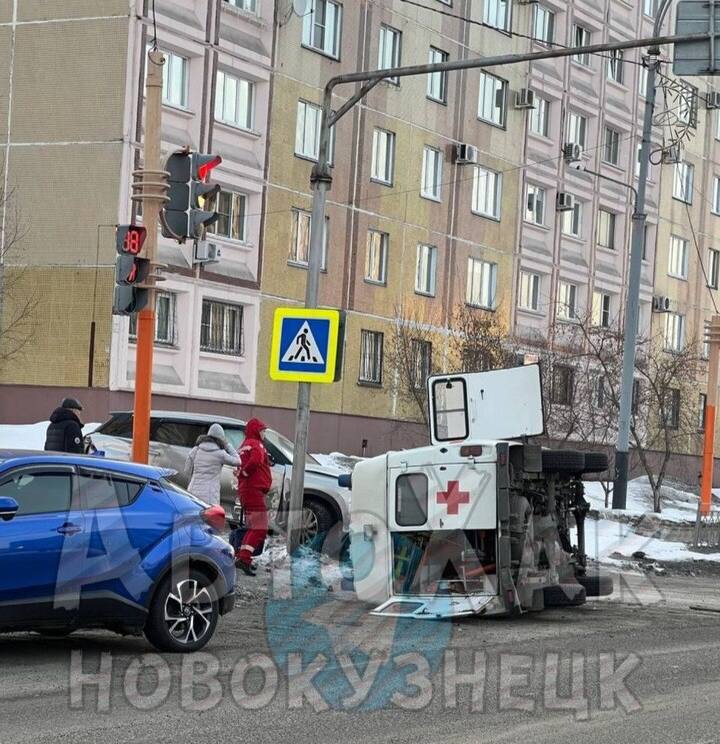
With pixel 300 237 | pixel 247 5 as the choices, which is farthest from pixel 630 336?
pixel 247 5

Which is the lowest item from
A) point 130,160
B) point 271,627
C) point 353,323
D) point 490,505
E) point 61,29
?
point 271,627

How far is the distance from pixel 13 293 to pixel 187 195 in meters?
18.5

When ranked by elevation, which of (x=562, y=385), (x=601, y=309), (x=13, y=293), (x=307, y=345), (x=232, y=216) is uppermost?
(x=232, y=216)

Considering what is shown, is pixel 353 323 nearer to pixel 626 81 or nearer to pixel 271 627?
pixel 626 81

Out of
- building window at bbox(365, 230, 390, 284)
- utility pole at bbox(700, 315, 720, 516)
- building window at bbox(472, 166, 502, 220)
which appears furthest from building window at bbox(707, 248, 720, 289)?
utility pole at bbox(700, 315, 720, 516)

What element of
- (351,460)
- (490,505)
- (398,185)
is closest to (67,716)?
(490,505)

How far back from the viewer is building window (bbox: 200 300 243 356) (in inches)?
1371

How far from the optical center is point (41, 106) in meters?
32.8

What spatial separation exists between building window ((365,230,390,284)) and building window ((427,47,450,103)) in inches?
173

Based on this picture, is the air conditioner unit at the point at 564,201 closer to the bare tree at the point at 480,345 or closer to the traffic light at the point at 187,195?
the bare tree at the point at 480,345

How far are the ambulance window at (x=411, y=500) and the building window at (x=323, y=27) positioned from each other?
24.1 metres

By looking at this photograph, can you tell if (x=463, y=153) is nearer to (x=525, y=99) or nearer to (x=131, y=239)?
(x=525, y=99)

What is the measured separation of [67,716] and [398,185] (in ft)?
108

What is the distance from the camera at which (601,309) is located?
171 ft
